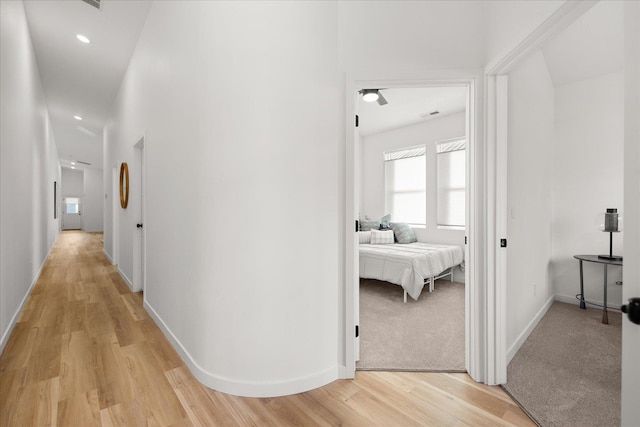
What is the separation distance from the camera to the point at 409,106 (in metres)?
4.60

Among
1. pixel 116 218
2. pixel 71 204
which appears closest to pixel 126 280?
pixel 116 218

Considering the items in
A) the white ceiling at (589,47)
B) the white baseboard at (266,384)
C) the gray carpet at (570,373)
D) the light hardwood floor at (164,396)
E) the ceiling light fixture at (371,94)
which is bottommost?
the gray carpet at (570,373)

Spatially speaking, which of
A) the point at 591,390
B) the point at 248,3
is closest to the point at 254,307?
the point at 248,3

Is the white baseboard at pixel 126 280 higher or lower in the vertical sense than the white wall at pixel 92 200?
lower

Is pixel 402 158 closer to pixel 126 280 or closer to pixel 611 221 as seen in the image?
pixel 611 221

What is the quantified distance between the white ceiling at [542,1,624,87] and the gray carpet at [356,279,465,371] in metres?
2.65

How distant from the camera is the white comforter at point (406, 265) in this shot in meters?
3.56

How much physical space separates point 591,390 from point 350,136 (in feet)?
7.49

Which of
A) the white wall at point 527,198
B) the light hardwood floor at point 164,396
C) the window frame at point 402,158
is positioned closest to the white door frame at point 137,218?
the light hardwood floor at point 164,396

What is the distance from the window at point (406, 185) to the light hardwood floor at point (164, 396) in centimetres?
387

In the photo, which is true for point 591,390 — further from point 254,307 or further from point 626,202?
point 254,307

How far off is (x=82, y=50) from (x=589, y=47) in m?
5.98

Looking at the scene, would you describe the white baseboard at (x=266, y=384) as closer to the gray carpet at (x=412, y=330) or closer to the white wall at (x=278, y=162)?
the white wall at (x=278, y=162)

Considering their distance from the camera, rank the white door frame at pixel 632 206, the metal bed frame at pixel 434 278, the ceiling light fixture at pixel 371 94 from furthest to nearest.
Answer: the metal bed frame at pixel 434 278, the ceiling light fixture at pixel 371 94, the white door frame at pixel 632 206
